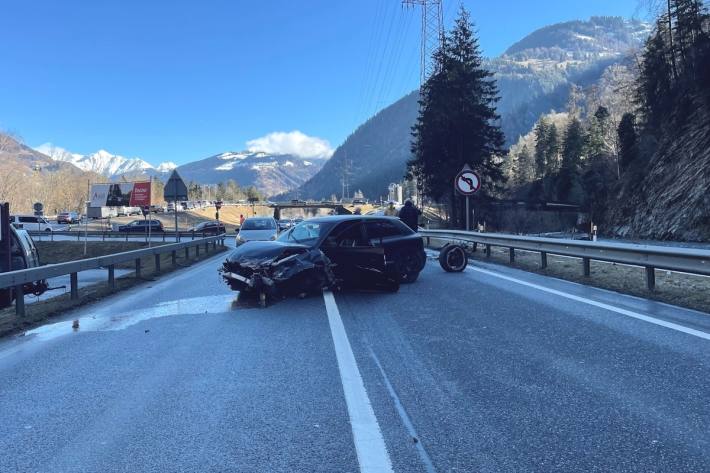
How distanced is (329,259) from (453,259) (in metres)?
Result: 4.79

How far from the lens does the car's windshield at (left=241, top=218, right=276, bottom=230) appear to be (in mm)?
22422

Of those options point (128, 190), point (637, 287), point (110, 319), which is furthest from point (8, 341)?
point (128, 190)

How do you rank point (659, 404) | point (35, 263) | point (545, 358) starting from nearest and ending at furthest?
point (659, 404) → point (545, 358) → point (35, 263)

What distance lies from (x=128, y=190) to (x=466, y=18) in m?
31.4

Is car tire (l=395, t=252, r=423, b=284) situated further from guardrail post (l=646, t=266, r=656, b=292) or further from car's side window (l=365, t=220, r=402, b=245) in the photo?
guardrail post (l=646, t=266, r=656, b=292)

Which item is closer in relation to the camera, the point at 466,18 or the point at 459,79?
the point at 459,79

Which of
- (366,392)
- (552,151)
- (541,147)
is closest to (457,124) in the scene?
(366,392)

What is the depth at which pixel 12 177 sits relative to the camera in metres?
81.0

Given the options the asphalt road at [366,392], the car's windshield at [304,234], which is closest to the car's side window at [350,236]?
the car's windshield at [304,234]

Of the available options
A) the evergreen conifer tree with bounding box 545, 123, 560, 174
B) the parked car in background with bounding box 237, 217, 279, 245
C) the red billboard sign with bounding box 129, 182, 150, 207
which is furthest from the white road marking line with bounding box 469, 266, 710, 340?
the evergreen conifer tree with bounding box 545, 123, 560, 174

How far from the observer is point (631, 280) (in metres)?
11.0

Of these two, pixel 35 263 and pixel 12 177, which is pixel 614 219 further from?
pixel 12 177

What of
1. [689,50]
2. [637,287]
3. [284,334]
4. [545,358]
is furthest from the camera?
[689,50]

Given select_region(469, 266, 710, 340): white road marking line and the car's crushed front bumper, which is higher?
the car's crushed front bumper
